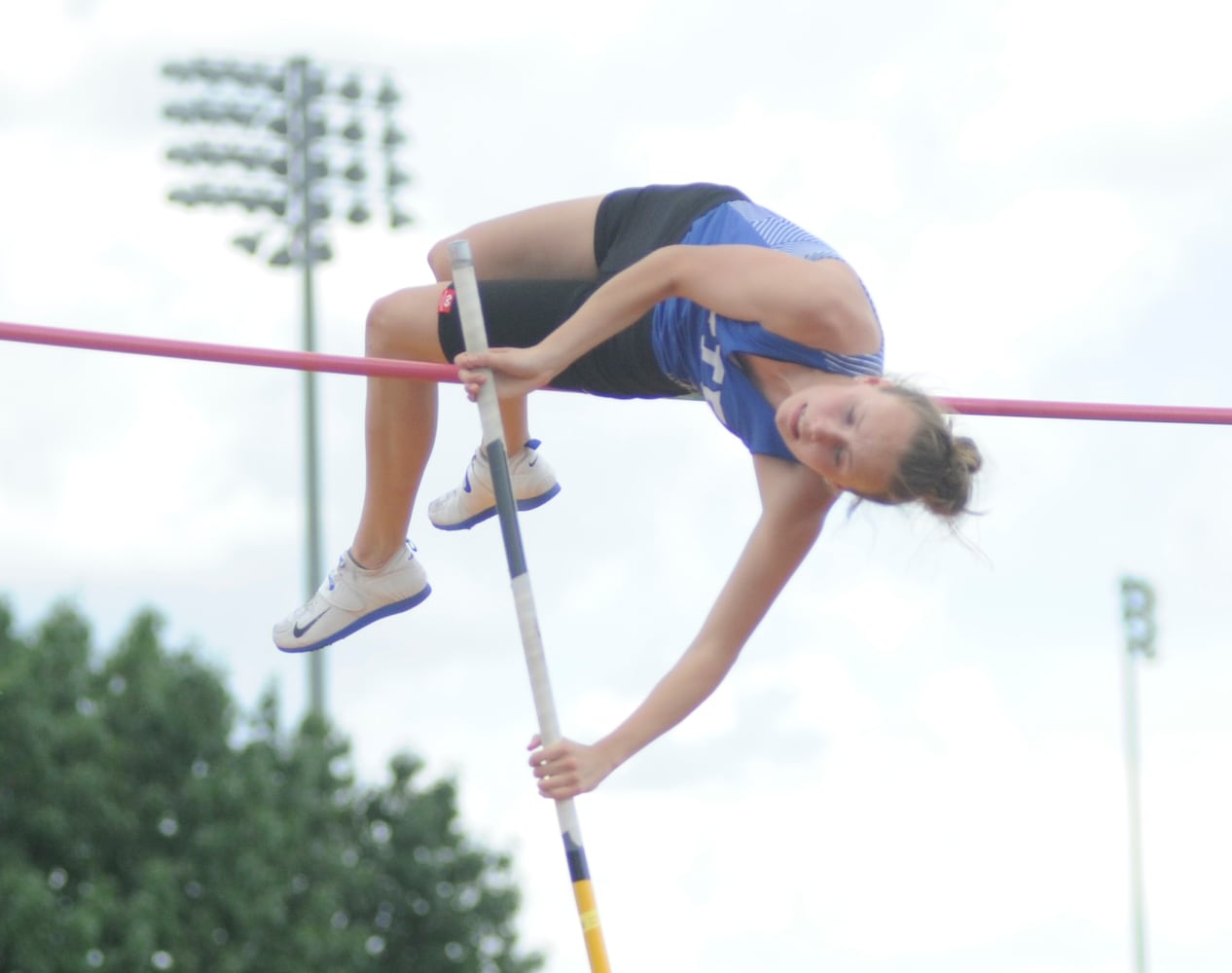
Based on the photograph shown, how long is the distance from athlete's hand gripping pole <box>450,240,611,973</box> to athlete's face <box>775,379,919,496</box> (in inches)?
30.0

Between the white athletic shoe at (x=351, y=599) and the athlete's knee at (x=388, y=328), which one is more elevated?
the athlete's knee at (x=388, y=328)

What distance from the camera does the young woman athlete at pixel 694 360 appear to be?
4.70 m

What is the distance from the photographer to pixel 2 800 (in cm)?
2105

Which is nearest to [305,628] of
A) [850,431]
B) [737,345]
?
[737,345]

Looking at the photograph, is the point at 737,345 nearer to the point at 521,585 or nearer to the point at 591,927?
the point at 521,585

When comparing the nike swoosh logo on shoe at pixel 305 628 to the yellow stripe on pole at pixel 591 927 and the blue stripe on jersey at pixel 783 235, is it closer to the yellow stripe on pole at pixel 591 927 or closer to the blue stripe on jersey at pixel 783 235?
the yellow stripe on pole at pixel 591 927

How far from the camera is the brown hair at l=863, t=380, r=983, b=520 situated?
15.4 ft

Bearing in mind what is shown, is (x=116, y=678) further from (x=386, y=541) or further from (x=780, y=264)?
(x=780, y=264)

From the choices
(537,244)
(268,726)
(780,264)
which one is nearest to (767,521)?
(780,264)

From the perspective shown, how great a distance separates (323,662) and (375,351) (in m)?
14.0

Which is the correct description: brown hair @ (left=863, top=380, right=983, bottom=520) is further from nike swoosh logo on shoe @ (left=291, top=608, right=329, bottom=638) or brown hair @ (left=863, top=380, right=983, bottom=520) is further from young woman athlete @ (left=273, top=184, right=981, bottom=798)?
nike swoosh logo on shoe @ (left=291, top=608, right=329, bottom=638)

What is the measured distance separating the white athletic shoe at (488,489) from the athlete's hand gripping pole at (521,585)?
0.80 meters

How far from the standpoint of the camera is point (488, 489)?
19.8ft

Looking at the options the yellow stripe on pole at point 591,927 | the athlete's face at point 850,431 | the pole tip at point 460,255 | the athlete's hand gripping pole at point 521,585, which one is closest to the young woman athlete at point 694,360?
the athlete's face at point 850,431
